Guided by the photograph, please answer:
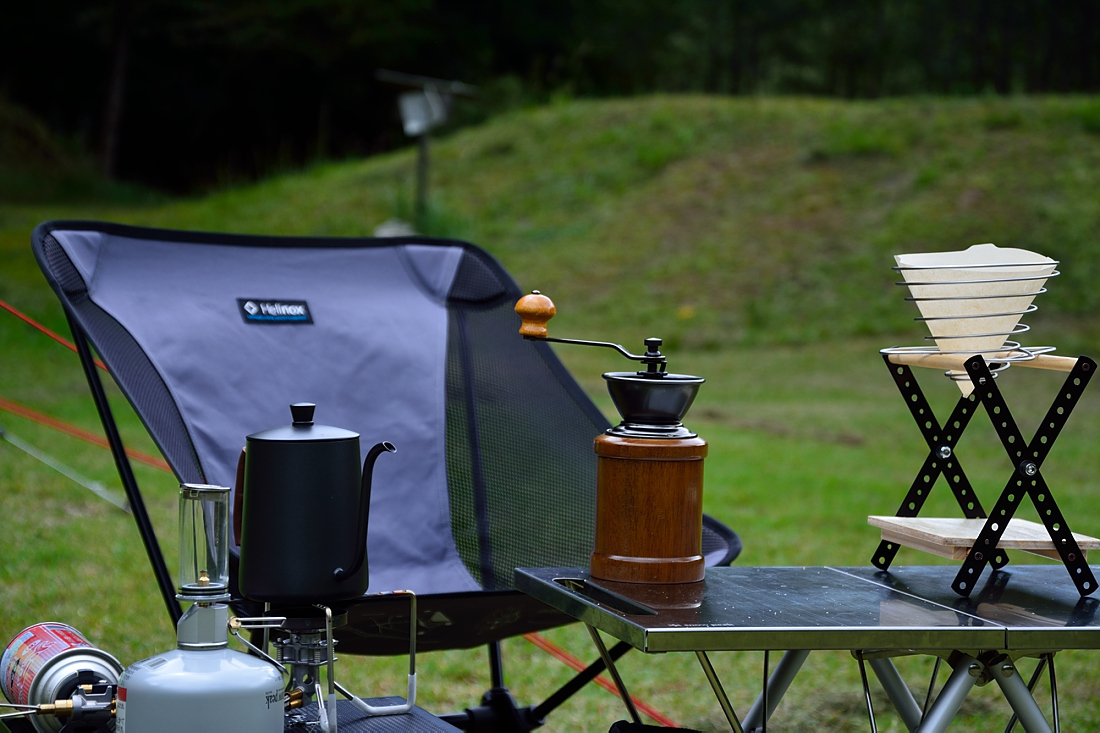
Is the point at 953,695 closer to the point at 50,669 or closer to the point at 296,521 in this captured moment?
the point at 296,521

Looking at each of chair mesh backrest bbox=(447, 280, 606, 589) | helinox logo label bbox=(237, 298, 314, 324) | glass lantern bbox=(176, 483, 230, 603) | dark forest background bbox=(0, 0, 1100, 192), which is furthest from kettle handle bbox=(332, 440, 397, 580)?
dark forest background bbox=(0, 0, 1100, 192)

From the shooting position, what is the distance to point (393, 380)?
Answer: 209cm

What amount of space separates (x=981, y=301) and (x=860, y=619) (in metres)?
0.42

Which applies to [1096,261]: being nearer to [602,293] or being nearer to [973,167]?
[973,167]

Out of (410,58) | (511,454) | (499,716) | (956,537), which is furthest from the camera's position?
(410,58)

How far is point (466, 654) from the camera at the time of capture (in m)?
2.63

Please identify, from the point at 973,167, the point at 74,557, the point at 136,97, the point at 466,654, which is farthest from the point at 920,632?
the point at 136,97

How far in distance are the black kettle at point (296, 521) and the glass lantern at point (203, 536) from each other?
30mm

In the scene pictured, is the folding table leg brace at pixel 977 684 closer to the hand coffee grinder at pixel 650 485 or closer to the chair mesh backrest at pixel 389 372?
the hand coffee grinder at pixel 650 485

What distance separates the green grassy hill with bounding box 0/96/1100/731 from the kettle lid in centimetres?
123

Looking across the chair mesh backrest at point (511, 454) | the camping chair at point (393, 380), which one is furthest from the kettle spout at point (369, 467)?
the chair mesh backrest at point (511, 454)

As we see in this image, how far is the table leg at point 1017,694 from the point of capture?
3.59ft

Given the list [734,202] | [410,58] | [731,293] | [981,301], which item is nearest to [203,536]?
[981,301]

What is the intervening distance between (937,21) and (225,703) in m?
21.2
